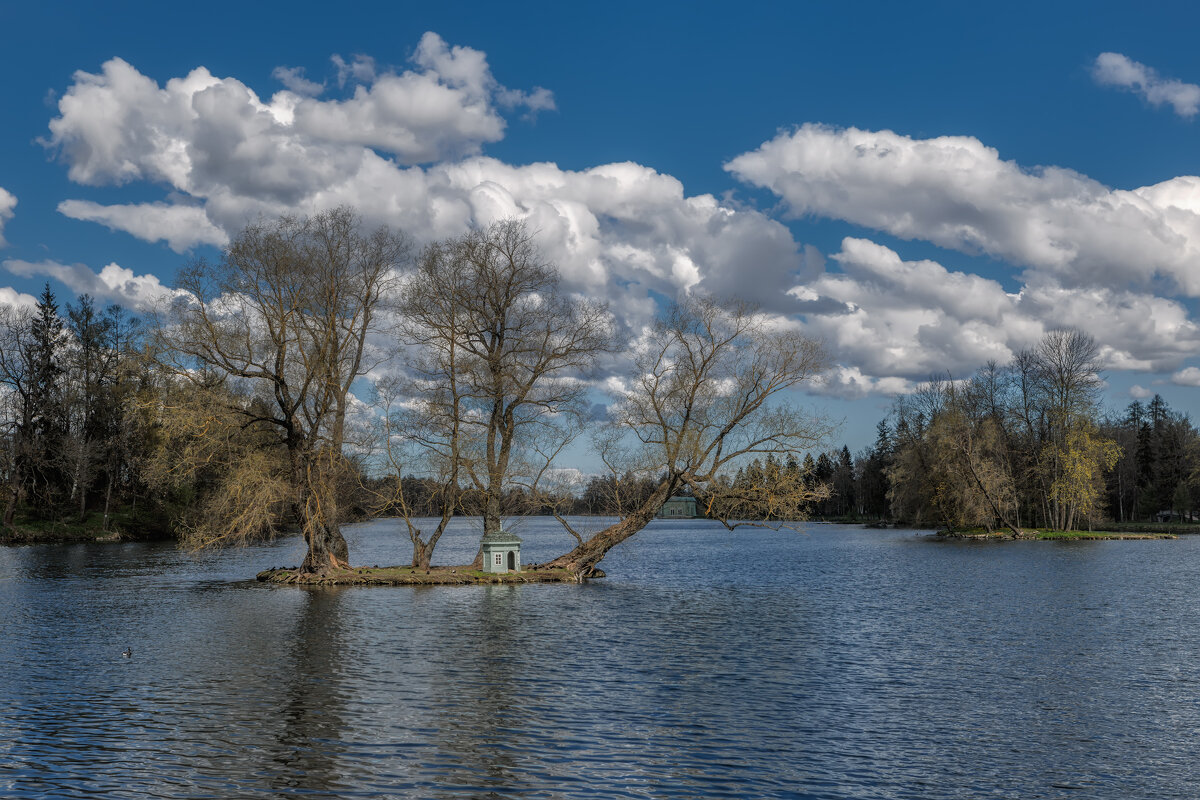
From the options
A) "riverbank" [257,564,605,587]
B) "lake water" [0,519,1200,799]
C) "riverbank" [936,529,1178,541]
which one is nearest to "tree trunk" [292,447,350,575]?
"riverbank" [257,564,605,587]

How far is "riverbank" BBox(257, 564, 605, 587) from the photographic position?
40.5 meters

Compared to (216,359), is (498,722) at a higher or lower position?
lower

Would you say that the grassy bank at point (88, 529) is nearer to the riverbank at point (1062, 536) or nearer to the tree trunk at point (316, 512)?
the tree trunk at point (316, 512)

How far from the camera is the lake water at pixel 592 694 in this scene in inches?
566

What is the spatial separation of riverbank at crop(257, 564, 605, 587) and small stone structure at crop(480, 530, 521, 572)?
0.48 meters

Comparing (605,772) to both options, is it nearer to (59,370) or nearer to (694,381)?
(694,381)

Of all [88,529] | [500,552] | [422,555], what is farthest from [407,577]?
[88,529]

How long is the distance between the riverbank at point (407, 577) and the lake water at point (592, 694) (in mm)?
716

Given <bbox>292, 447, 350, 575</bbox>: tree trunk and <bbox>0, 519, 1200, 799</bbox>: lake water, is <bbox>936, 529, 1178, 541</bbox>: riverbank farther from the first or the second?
<bbox>292, 447, 350, 575</bbox>: tree trunk

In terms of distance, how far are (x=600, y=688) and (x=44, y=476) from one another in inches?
3044

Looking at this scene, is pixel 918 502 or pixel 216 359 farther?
pixel 918 502

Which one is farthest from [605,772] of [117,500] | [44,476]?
[117,500]

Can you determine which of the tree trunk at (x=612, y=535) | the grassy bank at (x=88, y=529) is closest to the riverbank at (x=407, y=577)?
the tree trunk at (x=612, y=535)

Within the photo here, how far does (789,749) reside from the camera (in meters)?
16.0
